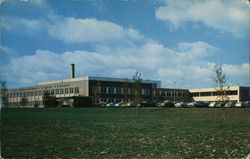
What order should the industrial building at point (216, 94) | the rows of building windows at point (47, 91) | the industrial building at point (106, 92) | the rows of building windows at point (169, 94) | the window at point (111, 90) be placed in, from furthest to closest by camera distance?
the rows of building windows at point (169, 94) → the industrial building at point (216, 94) → the rows of building windows at point (47, 91) → the window at point (111, 90) → the industrial building at point (106, 92)

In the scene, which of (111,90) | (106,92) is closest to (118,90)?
(111,90)

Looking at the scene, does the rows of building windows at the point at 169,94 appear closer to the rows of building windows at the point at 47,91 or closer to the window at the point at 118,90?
the window at the point at 118,90

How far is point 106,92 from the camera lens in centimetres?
10562

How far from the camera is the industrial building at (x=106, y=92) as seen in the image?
102500mm

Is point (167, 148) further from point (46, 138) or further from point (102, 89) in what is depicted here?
point (102, 89)

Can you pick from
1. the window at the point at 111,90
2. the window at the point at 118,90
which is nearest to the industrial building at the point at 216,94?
the window at the point at 118,90

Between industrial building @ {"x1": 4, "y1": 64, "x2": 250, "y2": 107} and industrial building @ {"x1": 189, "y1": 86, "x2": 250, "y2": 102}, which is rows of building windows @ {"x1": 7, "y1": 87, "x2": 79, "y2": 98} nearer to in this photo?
industrial building @ {"x1": 4, "y1": 64, "x2": 250, "y2": 107}

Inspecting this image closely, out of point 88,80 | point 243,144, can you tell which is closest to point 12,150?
point 243,144

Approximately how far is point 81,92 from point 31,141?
8986cm

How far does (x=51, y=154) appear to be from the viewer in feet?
37.3

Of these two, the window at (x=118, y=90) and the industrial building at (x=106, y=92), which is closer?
the industrial building at (x=106, y=92)

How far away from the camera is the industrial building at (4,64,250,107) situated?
4035 inches

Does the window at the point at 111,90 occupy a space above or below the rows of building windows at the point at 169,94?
above

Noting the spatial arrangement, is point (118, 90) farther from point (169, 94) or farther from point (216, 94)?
point (216, 94)
